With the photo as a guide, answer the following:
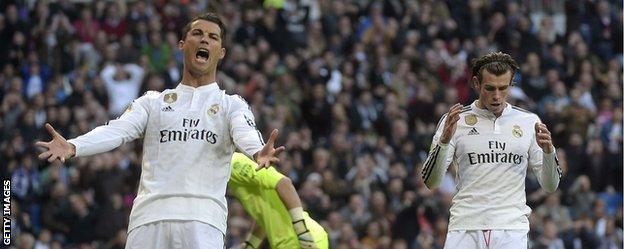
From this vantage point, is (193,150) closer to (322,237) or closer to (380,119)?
(322,237)

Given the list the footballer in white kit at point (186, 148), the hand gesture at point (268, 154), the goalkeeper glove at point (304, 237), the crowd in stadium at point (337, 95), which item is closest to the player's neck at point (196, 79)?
the footballer in white kit at point (186, 148)

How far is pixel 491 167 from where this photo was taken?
11.4 m

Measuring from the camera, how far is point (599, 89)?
25.5 meters

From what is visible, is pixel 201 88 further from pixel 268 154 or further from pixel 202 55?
pixel 268 154

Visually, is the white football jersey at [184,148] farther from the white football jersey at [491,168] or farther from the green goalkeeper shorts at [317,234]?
the green goalkeeper shorts at [317,234]

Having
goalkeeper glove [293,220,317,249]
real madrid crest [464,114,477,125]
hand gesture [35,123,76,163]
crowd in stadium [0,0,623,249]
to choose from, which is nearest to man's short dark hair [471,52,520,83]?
real madrid crest [464,114,477,125]

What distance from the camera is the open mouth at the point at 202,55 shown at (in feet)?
33.9

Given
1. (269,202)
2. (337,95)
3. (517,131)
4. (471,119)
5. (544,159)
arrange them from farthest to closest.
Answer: (337,95), (269,202), (471,119), (517,131), (544,159)

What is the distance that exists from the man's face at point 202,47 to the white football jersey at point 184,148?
20 cm

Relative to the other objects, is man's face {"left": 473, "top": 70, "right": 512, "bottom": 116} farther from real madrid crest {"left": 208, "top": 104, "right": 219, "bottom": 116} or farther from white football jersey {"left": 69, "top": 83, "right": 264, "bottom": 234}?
real madrid crest {"left": 208, "top": 104, "right": 219, "bottom": 116}

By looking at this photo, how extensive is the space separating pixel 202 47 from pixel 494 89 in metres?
2.30

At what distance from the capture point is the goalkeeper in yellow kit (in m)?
12.7

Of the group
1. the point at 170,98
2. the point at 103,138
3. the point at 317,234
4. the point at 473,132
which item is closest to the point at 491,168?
the point at 473,132

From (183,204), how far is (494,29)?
57.2 ft
